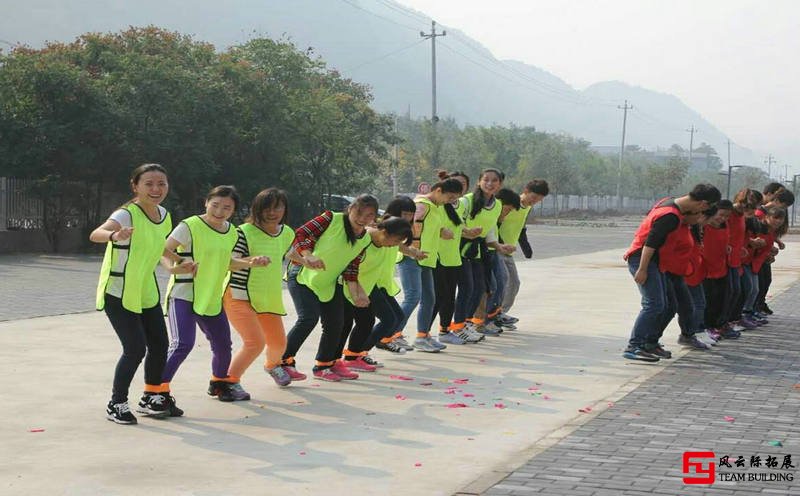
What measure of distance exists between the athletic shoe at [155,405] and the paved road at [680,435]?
243 cm

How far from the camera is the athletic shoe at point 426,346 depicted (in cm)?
1062

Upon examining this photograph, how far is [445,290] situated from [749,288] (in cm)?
397

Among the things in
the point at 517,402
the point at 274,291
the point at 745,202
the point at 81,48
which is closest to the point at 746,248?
the point at 745,202

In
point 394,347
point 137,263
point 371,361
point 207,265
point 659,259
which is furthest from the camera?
point 394,347

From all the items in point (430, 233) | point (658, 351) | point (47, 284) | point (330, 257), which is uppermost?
point (430, 233)

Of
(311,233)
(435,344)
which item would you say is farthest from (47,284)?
(311,233)

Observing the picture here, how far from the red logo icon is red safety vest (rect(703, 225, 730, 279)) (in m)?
5.65

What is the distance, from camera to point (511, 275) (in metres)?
12.5

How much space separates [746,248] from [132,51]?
2072cm

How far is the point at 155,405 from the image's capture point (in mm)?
7281

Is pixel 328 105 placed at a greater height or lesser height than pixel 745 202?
greater

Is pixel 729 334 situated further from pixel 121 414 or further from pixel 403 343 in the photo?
pixel 121 414

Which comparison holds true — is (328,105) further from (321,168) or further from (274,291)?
(274,291)

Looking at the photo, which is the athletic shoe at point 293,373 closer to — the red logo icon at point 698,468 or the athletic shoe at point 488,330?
the red logo icon at point 698,468
